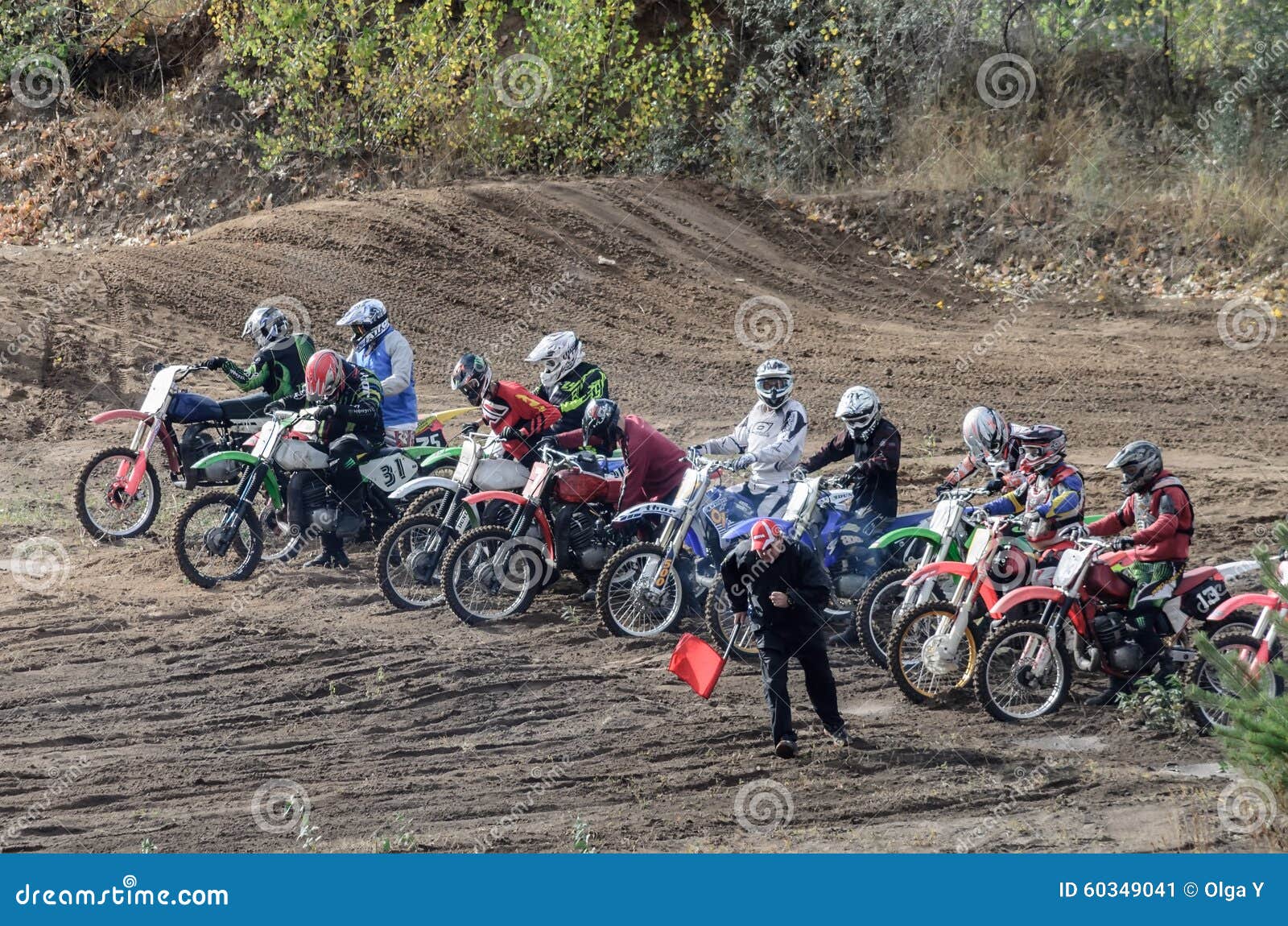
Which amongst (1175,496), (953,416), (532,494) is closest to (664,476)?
(532,494)

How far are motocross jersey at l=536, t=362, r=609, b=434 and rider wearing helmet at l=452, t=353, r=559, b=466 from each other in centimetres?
52

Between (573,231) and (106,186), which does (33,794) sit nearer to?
(573,231)

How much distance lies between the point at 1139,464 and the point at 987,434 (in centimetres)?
146

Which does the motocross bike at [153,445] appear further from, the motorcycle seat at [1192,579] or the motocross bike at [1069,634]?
the motorcycle seat at [1192,579]

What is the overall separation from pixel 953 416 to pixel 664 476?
7238 mm

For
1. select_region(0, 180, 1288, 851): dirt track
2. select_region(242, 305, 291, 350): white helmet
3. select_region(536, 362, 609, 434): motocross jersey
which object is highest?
select_region(242, 305, 291, 350): white helmet

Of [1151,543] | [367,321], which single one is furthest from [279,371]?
[1151,543]

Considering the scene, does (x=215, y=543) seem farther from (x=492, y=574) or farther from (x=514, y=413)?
(x=514, y=413)

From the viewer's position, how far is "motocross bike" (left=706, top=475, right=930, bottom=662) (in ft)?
32.6

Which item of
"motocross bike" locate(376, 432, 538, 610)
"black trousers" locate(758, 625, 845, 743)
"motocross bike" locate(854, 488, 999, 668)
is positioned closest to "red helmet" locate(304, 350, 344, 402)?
"motocross bike" locate(376, 432, 538, 610)

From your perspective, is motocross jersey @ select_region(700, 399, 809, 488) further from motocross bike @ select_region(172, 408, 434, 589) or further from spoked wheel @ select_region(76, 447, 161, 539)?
spoked wheel @ select_region(76, 447, 161, 539)

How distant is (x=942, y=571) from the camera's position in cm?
915

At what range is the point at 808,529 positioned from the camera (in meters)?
10.2

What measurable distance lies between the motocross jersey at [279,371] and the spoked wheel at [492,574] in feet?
9.66
